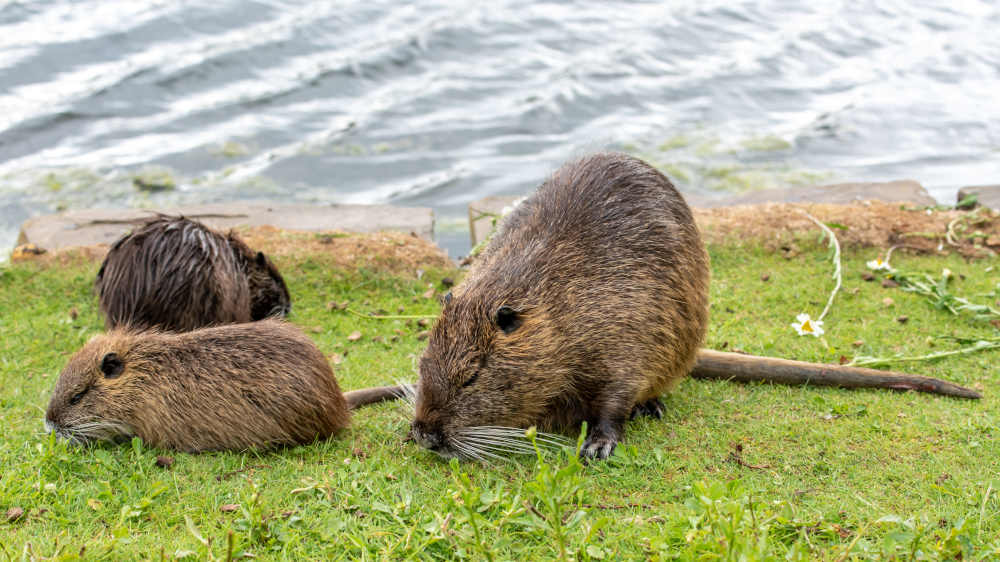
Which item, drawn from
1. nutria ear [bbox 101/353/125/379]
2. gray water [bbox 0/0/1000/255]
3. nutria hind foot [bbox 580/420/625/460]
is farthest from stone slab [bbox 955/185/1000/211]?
nutria ear [bbox 101/353/125/379]


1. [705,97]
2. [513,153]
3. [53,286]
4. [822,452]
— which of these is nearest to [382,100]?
[513,153]

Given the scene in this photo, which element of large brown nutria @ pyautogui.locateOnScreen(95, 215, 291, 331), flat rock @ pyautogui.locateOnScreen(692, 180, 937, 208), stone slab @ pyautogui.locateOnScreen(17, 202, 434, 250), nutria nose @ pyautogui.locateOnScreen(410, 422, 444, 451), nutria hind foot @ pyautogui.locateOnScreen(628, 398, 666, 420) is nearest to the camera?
nutria nose @ pyautogui.locateOnScreen(410, 422, 444, 451)

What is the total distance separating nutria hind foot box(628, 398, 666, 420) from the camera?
3.73 metres

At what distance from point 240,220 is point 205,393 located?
13.6ft

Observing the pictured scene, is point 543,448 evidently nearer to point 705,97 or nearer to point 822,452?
point 822,452

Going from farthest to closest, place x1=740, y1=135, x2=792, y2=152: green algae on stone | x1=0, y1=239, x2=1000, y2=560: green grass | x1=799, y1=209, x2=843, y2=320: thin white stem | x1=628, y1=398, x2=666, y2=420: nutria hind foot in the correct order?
x1=740, y1=135, x2=792, y2=152: green algae on stone
x1=799, y1=209, x2=843, y2=320: thin white stem
x1=628, y1=398, x2=666, y2=420: nutria hind foot
x1=0, y1=239, x2=1000, y2=560: green grass

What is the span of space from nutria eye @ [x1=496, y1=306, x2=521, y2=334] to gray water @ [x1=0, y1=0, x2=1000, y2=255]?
4947 mm

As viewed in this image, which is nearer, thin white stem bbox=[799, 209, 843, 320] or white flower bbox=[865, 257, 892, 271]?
thin white stem bbox=[799, 209, 843, 320]

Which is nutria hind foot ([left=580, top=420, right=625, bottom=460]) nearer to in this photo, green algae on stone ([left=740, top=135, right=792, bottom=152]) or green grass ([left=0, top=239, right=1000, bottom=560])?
green grass ([left=0, top=239, right=1000, bottom=560])

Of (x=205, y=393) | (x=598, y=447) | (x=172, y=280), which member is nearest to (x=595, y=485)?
(x=598, y=447)

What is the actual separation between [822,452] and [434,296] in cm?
269

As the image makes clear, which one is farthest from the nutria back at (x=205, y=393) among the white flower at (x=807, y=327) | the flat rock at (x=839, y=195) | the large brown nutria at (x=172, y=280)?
the flat rock at (x=839, y=195)

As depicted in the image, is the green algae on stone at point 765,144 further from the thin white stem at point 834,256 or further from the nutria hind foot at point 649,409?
the nutria hind foot at point 649,409

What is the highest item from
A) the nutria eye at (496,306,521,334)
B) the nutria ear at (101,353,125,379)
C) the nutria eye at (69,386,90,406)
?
the nutria eye at (496,306,521,334)
